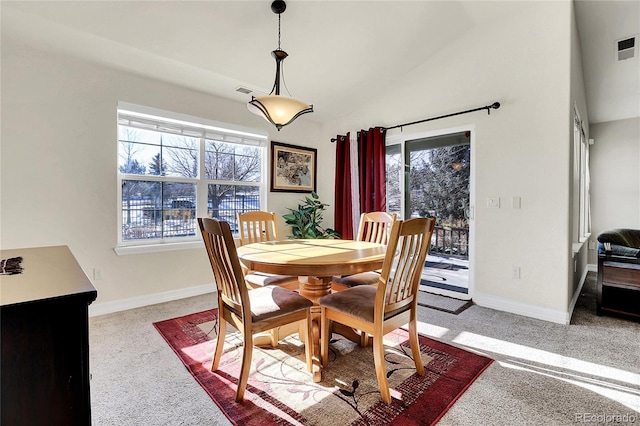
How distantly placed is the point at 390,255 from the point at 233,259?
85 cm

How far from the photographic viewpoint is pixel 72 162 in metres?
2.79

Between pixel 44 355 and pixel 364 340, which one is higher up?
pixel 44 355

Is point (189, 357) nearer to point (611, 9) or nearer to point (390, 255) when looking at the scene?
point (390, 255)

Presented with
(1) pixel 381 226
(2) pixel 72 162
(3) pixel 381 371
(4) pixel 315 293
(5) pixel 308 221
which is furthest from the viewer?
(5) pixel 308 221

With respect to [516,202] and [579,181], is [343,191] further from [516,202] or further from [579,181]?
[579,181]

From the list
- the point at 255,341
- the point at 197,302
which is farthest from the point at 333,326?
the point at 197,302

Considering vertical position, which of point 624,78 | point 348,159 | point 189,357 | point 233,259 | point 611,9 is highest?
point 611,9

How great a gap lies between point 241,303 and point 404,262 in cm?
96

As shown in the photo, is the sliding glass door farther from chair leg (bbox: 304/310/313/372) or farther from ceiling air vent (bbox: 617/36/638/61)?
chair leg (bbox: 304/310/313/372)

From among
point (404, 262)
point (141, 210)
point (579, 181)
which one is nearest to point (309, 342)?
point (404, 262)

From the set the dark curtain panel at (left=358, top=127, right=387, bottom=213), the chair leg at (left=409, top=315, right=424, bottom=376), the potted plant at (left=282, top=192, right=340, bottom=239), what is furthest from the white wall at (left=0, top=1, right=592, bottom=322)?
the chair leg at (left=409, top=315, right=424, bottom=376)

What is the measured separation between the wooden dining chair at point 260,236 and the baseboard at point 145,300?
1.08 metres

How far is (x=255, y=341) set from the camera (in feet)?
7.50

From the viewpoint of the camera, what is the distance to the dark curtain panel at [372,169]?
13.6ft
